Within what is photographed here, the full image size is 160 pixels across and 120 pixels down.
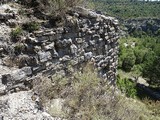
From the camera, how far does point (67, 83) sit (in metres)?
7.58

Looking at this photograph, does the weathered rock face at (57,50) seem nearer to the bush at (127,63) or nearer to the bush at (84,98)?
the bush at (84,98)

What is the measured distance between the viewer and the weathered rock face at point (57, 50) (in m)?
6.50

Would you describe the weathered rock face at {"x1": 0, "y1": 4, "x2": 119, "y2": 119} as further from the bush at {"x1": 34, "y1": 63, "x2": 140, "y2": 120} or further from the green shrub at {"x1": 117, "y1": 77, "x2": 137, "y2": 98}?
the green shrub at {"x1": 117, "y1": 77, "x2": 137, "y2": 98}

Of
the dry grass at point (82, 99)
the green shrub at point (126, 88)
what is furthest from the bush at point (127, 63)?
the dry grass at point (82, 99)

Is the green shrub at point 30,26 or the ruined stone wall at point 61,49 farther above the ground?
the green shrub at point 30,26

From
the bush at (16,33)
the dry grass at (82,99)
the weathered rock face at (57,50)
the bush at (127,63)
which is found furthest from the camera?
the bush at (127,63)

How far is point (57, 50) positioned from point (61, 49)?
0.13 metres

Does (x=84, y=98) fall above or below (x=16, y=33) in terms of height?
below

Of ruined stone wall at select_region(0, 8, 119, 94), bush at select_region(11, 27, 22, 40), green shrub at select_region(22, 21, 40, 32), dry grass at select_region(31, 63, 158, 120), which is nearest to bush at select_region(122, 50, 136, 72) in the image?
ruined stone wall at select_region(0, 8, 119, 94)

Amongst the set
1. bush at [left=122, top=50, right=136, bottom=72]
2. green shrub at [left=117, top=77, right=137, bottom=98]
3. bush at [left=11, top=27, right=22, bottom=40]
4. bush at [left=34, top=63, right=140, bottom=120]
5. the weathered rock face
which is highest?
bush at [left=11, top=27, right=22, bottom=40]

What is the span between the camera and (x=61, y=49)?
7.86 m

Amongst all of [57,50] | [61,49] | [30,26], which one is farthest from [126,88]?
[30,26]

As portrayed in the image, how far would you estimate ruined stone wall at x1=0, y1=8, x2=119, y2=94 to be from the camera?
659cm

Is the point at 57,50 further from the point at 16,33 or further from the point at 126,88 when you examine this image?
the point at 126,88
